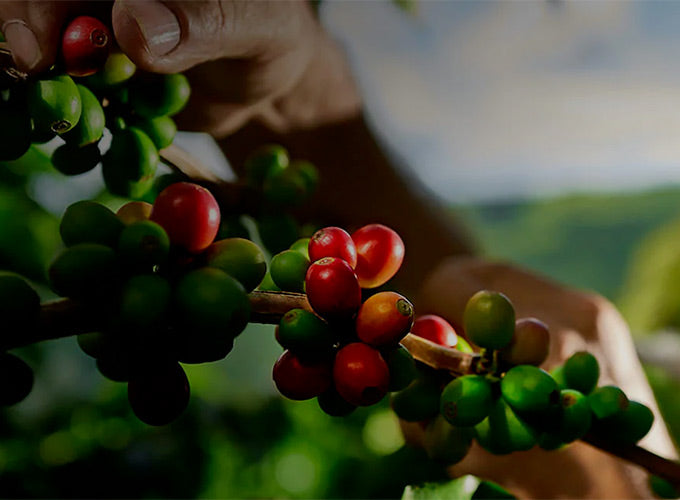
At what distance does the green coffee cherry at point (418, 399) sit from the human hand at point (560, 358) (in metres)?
0.13

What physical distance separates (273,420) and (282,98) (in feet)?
1.34

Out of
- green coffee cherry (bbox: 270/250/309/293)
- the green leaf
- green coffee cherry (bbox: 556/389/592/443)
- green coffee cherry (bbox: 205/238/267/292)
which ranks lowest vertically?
the green leaf

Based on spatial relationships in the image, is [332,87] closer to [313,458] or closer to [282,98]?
[282,98]

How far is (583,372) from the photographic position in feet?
0.89

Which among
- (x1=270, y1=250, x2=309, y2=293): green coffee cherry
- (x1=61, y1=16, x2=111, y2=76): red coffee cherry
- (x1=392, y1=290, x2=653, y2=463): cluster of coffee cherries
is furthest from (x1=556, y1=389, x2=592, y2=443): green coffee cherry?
(x1=61, y1=16, x2=111, y2=76): red coffee cherry

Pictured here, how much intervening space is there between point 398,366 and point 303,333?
0.04 metres

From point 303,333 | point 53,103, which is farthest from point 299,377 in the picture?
point 53,103

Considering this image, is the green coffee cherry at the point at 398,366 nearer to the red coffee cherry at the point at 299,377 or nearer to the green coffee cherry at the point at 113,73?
the red coffee cherry at the point at 299,377

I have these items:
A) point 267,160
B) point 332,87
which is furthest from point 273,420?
point 267,160

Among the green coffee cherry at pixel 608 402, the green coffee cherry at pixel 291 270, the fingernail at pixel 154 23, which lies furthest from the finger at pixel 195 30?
the green coffee cherry at pixel 608 402

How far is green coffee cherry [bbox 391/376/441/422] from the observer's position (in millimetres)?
265

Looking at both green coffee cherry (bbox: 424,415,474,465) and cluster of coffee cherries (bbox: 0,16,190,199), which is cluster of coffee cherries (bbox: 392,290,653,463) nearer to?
green coffee cherry (bbox: 424,415,474,465)

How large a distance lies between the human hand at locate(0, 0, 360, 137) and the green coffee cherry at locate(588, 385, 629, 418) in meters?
0.21

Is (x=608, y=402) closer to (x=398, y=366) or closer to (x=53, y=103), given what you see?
(x=398, y=366)
